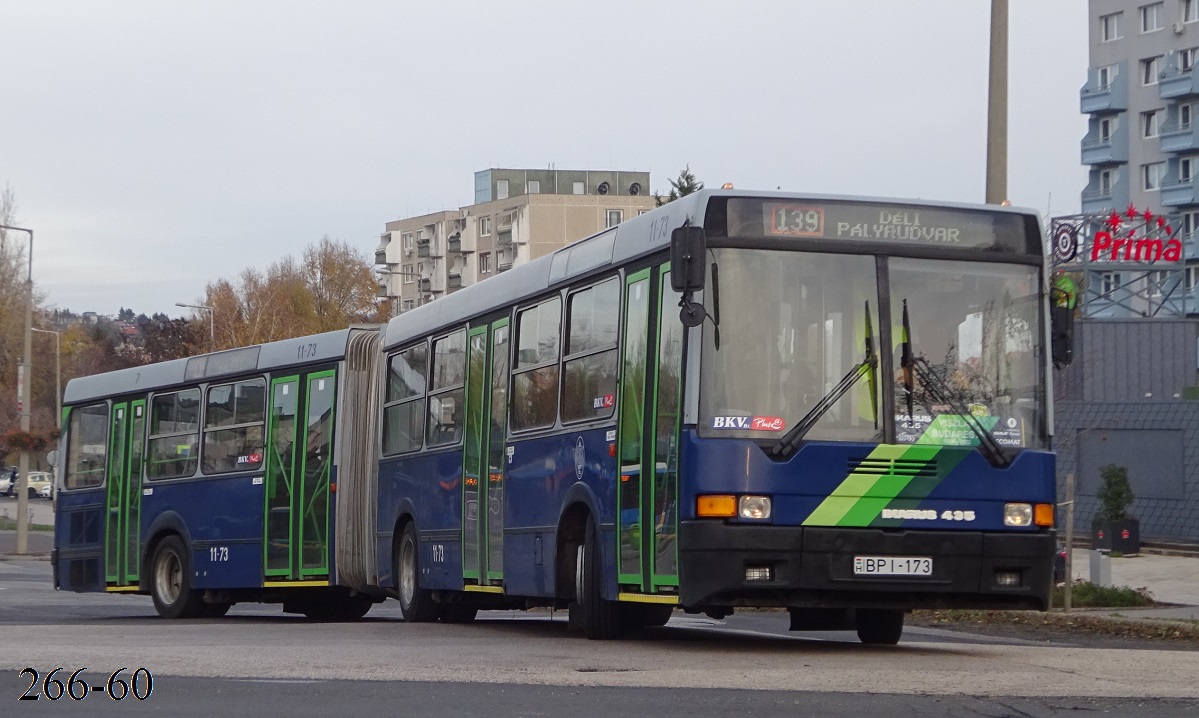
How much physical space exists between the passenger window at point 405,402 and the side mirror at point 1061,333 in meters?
7.09

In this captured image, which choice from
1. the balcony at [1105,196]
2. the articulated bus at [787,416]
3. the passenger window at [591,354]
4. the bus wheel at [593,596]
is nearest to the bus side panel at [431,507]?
Result: the articulated bus at [787,416]

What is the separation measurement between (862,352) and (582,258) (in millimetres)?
2996

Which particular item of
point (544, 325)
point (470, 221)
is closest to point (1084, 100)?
point (470, 221)

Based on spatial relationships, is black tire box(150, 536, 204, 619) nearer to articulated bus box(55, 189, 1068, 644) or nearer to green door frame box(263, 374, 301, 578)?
green door frame box(263, 374, 301, 578)

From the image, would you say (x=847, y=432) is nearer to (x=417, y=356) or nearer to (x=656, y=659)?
(x=656, y=659)

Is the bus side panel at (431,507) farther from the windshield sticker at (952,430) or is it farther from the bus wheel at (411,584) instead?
the windshield sticker at (952,430)

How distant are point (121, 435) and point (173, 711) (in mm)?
14545

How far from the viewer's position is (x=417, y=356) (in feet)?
59.3

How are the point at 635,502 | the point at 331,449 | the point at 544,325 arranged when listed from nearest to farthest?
1. the point at 635,502
2. the point at 544,325
3. the point at 331,449

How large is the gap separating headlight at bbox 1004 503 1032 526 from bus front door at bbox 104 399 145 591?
12.8 metres

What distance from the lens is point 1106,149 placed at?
92.8 meters

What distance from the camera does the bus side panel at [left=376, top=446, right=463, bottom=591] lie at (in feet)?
54.5

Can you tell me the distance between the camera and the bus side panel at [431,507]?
16625mm

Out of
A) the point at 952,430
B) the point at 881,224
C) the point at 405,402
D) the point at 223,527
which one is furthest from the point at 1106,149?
the point at 952,430
